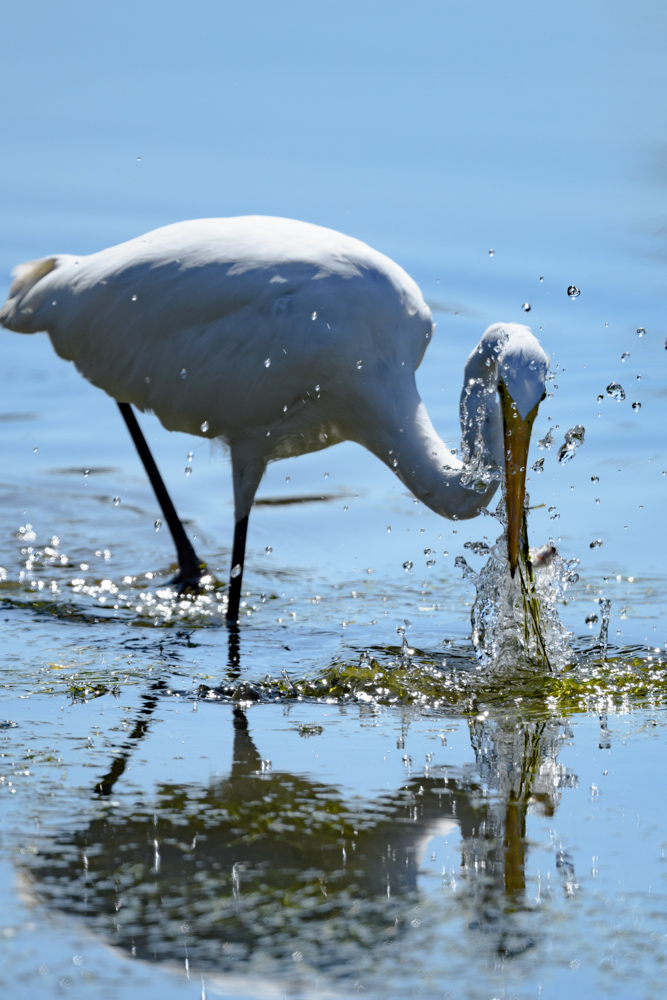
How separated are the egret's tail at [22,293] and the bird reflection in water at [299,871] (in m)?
3.68

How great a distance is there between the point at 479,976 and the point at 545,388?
268 cm

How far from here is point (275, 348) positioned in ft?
17.8

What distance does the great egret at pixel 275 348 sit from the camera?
5.28m

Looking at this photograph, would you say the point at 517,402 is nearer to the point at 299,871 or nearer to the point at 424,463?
the point at 424,463

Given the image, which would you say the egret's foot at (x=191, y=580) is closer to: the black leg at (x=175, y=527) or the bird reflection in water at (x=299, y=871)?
the black leg at (x=175, y=527)

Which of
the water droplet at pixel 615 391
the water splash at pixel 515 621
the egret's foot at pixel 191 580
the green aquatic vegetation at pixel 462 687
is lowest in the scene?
the green aquatic vegetation at pixel 462 687

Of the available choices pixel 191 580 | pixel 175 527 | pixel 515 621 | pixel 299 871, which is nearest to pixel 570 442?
pixel 515 621

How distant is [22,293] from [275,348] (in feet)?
6.09

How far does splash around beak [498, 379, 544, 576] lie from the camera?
4574mm

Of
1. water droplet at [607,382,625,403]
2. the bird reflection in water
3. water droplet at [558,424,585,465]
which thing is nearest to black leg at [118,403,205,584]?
water droplet at [558,424,585,465]

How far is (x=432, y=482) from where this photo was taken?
5238mm

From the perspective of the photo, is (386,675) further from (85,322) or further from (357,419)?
(85,322)

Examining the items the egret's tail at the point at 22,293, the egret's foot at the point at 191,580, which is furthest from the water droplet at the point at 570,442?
the egret's tail at the point at 22,293

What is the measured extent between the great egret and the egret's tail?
→ 0.33m
